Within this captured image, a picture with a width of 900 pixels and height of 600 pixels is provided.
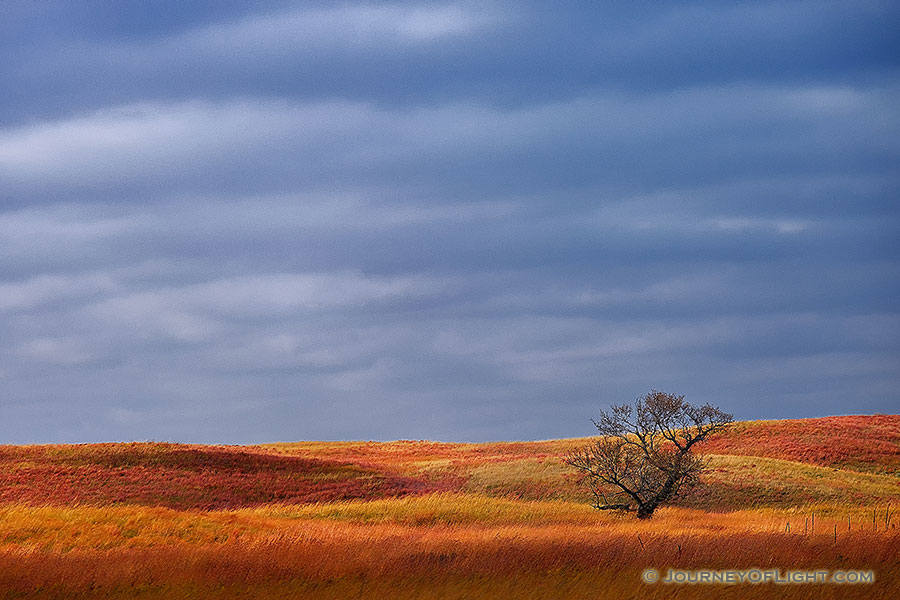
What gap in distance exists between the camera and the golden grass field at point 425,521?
14.7 m

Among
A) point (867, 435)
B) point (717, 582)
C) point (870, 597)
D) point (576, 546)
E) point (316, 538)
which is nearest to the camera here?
point (870, 597)

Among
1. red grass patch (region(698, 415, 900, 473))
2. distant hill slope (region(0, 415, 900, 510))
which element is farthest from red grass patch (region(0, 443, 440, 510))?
red grass patch (region(698, 415, 900, 473))

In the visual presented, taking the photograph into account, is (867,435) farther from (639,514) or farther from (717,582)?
(717,582)

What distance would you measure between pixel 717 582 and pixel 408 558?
19.0ft

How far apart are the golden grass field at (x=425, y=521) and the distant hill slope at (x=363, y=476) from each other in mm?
190

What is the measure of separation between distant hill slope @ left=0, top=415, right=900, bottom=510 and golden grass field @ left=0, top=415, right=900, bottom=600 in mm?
190

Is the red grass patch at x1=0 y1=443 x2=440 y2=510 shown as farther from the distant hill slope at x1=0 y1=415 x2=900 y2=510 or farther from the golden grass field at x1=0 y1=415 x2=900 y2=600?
the golden grass field at x1=0 y1=415 x2=900 y2=600

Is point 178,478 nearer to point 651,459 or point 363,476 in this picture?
point 363,476

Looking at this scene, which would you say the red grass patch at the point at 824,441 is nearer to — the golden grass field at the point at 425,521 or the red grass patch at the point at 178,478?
the golden grass field at the point at 425,521

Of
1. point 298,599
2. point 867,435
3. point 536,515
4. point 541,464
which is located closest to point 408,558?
point 298,599

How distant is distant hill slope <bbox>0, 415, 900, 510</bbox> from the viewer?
45312 mm

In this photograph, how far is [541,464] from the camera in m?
56.5

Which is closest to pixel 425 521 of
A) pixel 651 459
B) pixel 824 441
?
pixel 651 459

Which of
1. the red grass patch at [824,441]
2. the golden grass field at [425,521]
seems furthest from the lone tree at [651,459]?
the red grass patch at [824,441]
